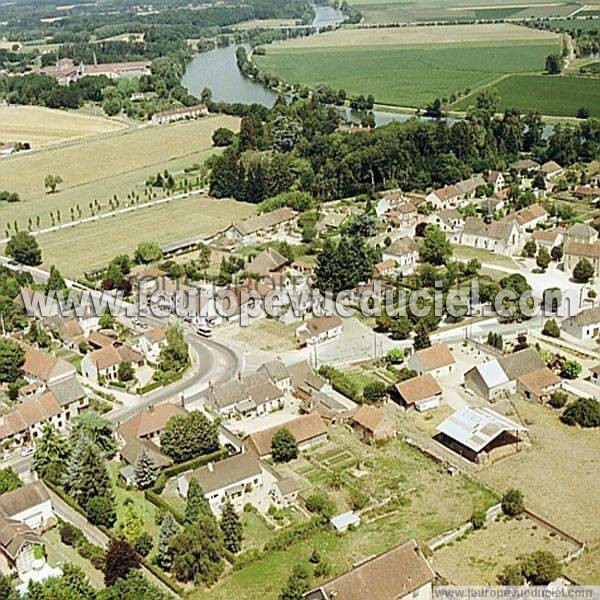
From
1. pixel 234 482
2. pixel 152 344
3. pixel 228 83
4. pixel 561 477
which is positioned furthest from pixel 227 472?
pixel 228 83

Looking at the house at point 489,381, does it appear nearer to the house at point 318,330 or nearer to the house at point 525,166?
the house at point 318,330

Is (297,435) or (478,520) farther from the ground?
(297,435)

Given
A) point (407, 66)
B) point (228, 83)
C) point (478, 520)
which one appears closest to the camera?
point (478, 520)

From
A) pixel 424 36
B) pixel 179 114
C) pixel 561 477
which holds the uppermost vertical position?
pixel 424 36

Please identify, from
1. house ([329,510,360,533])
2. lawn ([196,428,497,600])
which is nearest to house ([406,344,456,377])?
lawn ([196,428,497,600])

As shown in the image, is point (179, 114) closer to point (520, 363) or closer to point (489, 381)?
point (520, 363)

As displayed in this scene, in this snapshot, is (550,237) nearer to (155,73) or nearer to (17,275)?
(17,275)

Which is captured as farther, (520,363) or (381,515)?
(520,363)

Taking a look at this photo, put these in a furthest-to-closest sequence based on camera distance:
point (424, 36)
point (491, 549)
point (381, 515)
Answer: point (424, 36), point (381, 515), point (491, 549)

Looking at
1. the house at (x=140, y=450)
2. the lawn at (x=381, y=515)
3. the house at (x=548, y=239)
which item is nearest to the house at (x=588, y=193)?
the house at (x=548, y=239)
